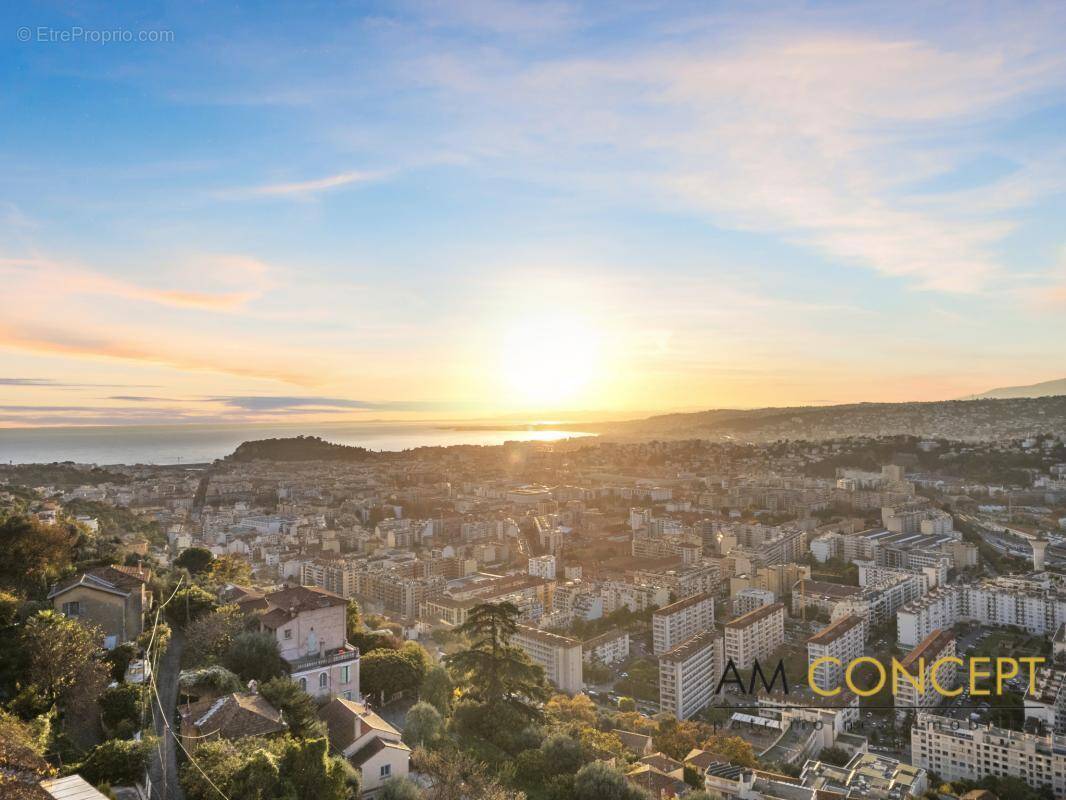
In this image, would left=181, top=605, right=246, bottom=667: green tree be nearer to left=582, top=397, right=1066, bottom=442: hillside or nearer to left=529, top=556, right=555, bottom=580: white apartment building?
left=529, top=556, right=555, bottom=580: white apartment building

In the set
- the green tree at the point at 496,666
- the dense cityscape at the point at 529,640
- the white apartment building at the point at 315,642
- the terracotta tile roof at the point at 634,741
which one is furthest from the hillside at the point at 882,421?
the white apartment building at the point at 315,642

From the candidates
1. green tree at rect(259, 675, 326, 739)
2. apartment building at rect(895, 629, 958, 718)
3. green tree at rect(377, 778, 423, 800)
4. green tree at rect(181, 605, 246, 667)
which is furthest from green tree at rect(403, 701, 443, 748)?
apartment building at rect(895, 629, 958, 718)

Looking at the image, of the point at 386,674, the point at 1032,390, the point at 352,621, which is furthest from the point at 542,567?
the point at 1032,390

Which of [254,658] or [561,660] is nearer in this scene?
[254,658]

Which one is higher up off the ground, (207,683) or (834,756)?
(207,683)

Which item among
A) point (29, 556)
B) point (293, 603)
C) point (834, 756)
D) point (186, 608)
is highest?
point (29, 556)

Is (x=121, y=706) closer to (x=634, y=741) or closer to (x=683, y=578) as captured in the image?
(x=634, y=741)

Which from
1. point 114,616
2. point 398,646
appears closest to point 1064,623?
point 398,646

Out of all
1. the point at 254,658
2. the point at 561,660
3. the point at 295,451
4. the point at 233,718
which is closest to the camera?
the point at 233,718

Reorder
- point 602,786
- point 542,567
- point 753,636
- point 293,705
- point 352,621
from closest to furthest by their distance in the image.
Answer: point 293,705 < point 602,786 < point 352,621 < point 753,636 < point 542,567
